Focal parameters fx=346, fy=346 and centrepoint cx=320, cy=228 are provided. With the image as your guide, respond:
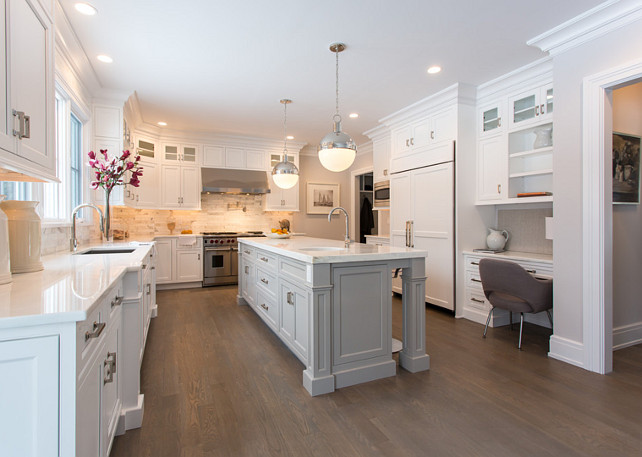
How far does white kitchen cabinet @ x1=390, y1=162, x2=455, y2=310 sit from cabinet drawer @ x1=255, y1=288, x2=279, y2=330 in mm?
2165

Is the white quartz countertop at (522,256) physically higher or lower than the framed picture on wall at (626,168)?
lower

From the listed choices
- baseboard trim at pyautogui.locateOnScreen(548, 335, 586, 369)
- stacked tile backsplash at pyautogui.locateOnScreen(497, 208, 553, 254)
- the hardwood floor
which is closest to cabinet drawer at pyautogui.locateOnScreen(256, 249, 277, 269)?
the hardwood floor

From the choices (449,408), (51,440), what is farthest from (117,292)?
(449,408)

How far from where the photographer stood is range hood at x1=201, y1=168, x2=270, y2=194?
6113 mm

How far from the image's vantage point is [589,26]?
2646 mm

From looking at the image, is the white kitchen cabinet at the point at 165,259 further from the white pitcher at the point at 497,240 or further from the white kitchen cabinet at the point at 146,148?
the white pitcher at the point at 497,240

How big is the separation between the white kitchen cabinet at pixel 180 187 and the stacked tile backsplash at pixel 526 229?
4834mm

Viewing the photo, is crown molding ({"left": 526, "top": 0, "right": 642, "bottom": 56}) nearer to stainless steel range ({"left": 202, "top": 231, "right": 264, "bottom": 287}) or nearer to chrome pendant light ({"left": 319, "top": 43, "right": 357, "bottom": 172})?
chrome pendant light ({"left": 319, "top": 43, "right": 357, "bottom": 172})

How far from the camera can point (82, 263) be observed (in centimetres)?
199

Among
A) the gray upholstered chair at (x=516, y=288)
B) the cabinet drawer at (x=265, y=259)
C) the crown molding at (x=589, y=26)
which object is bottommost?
the gray upholstered chair at (x=516, y=288)

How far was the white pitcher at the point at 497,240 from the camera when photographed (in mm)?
4020

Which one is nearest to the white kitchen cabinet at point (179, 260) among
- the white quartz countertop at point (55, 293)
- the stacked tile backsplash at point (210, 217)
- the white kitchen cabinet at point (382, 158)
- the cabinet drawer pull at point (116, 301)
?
the stacked tile backsplash at point (210, 217)

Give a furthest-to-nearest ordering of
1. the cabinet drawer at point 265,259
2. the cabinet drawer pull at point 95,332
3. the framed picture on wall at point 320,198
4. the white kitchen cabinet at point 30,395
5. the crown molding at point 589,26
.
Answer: the framed picture on wall at point 320,198 < the cabinet drawer at point 265,259 < the crown molding at point 589,26 < the cabinet drawer pull at point 95,332 < the white kitchen cabinet at point 30,395

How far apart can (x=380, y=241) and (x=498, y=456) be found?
13.4 feet
